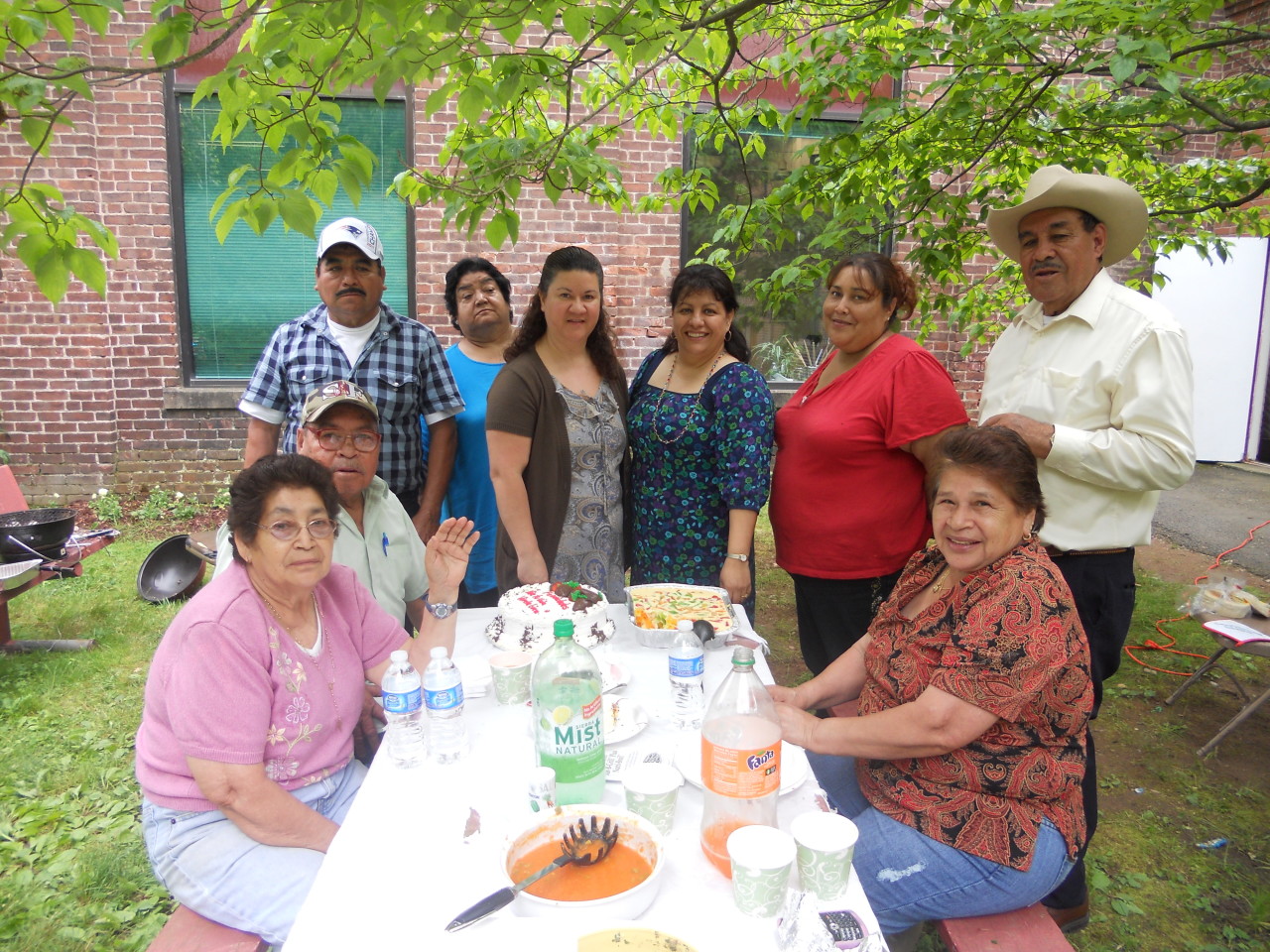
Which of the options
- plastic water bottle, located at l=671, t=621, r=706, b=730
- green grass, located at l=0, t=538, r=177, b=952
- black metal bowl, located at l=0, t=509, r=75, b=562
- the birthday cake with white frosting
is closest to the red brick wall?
green grass, located at l=0, t=538, r=177, b=952

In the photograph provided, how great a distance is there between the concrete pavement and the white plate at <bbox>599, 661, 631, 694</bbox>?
596 centimetres

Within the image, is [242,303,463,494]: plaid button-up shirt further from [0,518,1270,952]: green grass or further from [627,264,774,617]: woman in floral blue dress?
[0,518,1270,952]: green grass

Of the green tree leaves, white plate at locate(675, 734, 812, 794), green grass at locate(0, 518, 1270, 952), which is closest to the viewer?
white plate at locate(675, 734, 812, 794)

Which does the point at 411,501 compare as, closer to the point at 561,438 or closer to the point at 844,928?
the point at 561,438

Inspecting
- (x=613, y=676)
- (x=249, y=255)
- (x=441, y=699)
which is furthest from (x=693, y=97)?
(x=441, y=699)

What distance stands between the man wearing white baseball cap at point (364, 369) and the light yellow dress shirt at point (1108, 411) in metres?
2.35

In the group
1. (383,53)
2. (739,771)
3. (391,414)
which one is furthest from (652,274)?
(739,771)

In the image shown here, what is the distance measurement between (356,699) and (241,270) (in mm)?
5741

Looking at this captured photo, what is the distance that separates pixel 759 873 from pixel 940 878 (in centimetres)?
71

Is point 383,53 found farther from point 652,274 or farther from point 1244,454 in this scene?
point 1244,454

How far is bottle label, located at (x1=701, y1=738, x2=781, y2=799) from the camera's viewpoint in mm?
1400

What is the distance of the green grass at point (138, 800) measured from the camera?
2662 millimetres

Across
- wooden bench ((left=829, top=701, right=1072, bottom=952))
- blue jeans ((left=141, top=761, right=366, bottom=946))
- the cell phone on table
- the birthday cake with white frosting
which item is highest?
the birthday cake with white frosting

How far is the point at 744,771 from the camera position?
1.41 m
